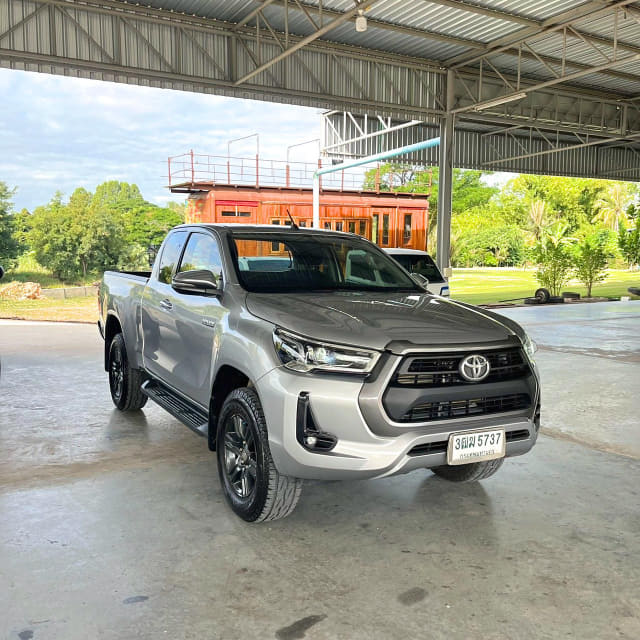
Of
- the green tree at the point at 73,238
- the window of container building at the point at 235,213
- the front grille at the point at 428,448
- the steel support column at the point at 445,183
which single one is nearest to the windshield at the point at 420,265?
the steel support column at the point at 445,183

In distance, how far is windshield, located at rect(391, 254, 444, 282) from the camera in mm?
12078

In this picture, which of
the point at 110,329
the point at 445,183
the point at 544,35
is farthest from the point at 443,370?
the point at 445,183

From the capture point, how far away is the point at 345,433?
3.11 metres

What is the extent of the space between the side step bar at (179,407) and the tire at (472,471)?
1.56 meters

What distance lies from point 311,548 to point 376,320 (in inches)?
46.2

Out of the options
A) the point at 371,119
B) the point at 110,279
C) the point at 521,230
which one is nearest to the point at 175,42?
the point at 110,279

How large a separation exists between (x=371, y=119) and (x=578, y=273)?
9.40 m

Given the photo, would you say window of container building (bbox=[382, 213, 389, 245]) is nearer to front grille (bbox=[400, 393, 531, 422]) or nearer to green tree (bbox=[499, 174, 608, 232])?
front grille (bbox=[400, 393, 531, 422])

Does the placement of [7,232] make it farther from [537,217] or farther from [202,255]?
[537,217]

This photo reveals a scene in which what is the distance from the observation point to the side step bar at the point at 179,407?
13.2ft

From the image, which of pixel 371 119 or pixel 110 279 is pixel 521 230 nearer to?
pixel 371 119

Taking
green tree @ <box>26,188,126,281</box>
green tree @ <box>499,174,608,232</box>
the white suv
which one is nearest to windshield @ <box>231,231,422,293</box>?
the white suv

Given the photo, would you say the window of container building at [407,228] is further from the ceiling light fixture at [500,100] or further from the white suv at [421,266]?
the white suv at [421,266]

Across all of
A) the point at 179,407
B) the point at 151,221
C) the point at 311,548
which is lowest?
the point at 311,548
